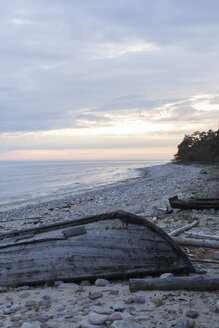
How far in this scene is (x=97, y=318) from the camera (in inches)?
155

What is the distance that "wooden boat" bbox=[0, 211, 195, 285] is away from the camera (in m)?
5.55

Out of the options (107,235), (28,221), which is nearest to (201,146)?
(28,221)

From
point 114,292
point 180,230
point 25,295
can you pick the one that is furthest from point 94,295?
point 180,230

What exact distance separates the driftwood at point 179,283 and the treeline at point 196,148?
65.0 metres

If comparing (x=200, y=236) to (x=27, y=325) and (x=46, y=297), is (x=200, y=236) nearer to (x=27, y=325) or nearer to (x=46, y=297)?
(x=46, y=297)

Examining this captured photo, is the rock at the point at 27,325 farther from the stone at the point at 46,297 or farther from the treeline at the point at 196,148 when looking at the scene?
the treeline at the point at 196,148

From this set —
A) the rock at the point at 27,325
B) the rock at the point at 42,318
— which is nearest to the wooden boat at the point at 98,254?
the rock at the point at 42,318

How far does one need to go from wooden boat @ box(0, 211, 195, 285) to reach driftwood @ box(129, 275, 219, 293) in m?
0.67

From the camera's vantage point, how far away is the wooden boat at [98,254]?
555cm

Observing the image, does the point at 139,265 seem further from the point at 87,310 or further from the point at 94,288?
the point at 87,310

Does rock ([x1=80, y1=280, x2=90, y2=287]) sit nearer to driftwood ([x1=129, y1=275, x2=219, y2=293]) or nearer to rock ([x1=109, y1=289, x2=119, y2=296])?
rock ([x1=109, y1=289, x2=119, y2=296])

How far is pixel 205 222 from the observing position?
988 cm

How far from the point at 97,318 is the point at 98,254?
1.74 meters

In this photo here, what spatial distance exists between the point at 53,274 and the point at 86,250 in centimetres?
79
